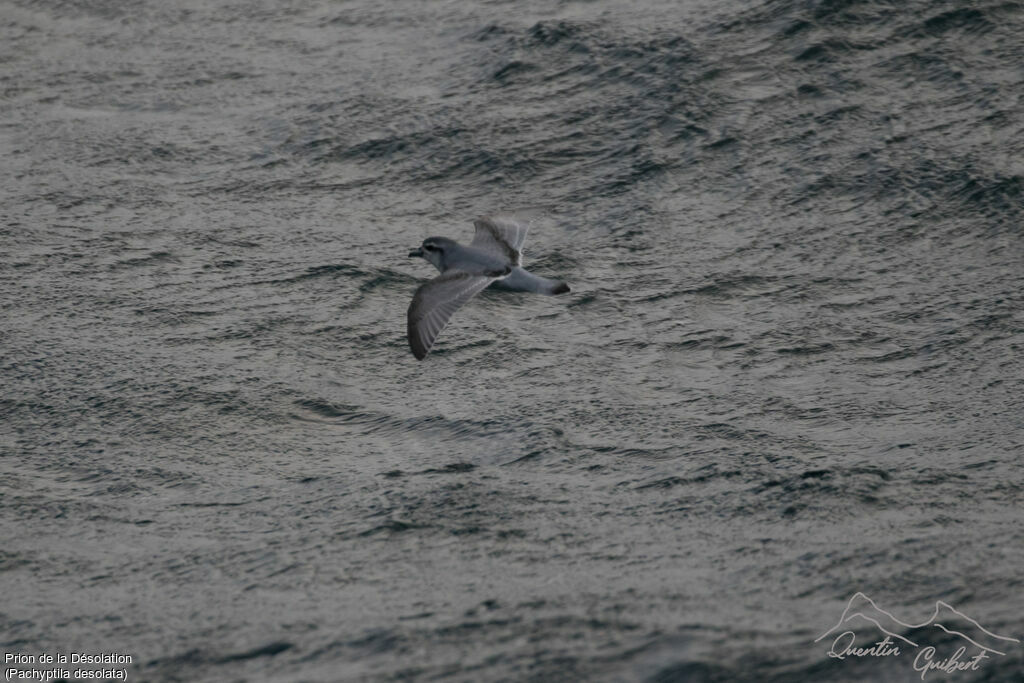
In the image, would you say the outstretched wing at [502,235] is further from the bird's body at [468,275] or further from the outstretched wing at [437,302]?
the outstretched wing at [437,302]

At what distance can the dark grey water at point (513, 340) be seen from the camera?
16.8 ft

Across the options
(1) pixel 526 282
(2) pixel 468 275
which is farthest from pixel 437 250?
(1) pixel 526 282

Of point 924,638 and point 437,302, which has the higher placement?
point 437,302

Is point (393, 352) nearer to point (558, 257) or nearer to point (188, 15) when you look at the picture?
point (558, 257)

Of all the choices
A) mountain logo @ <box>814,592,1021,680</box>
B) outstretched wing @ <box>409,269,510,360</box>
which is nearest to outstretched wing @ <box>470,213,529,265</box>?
outstretched wing @ <box>409,269,510,360</box>

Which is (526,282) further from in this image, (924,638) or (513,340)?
(924,638)

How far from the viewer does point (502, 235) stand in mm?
7754

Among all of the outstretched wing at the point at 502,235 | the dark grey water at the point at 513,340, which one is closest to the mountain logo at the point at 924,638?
the dark grey water at the point at 513,340

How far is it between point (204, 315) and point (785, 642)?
4452 mm

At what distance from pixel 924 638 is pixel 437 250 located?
360 centimetres

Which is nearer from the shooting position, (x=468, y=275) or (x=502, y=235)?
(x=468, y=275)

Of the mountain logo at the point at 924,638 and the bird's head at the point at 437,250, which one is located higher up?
the bird's head at the point at 437,250

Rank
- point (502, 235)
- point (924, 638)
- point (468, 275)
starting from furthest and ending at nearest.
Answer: point (502, 235), point (468, 275), point (924, 638)

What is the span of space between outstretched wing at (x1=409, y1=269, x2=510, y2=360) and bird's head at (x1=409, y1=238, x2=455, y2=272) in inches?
7.3
